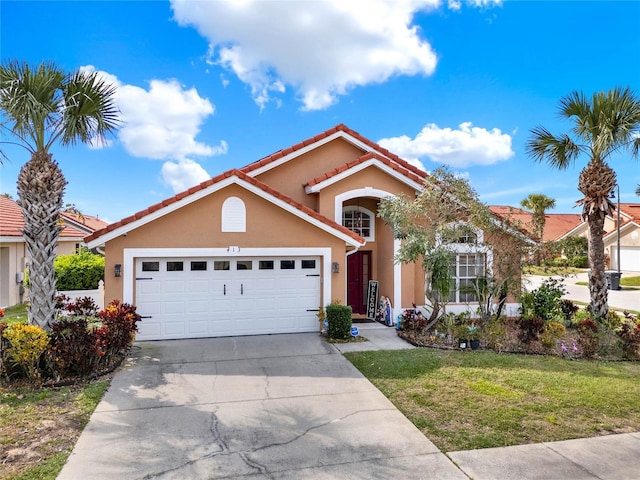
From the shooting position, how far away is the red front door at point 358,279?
49.1 feet

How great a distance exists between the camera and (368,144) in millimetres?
15688

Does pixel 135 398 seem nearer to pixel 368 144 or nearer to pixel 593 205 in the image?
pixel 368 144

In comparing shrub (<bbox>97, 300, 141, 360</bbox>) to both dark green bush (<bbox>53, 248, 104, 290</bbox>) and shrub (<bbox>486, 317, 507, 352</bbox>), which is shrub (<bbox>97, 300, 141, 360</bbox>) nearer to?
dark green bush (<bbox>53, 248, 104, 290</bbox>)

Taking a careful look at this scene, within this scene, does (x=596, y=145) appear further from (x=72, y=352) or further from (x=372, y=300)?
(x=72, y=352)

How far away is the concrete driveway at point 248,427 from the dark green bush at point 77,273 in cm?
747

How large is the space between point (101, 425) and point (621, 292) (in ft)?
93.7

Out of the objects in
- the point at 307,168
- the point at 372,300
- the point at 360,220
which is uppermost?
the point at 307,168

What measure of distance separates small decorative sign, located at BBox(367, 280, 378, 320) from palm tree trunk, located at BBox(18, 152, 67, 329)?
31.2 feet

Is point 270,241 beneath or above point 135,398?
above

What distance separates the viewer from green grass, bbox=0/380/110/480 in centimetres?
483

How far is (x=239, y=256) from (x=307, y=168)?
198 inches

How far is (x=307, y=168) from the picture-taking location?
595 inches

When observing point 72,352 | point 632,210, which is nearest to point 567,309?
point 72,352

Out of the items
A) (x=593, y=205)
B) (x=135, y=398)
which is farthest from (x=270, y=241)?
(x=593, y=205)
